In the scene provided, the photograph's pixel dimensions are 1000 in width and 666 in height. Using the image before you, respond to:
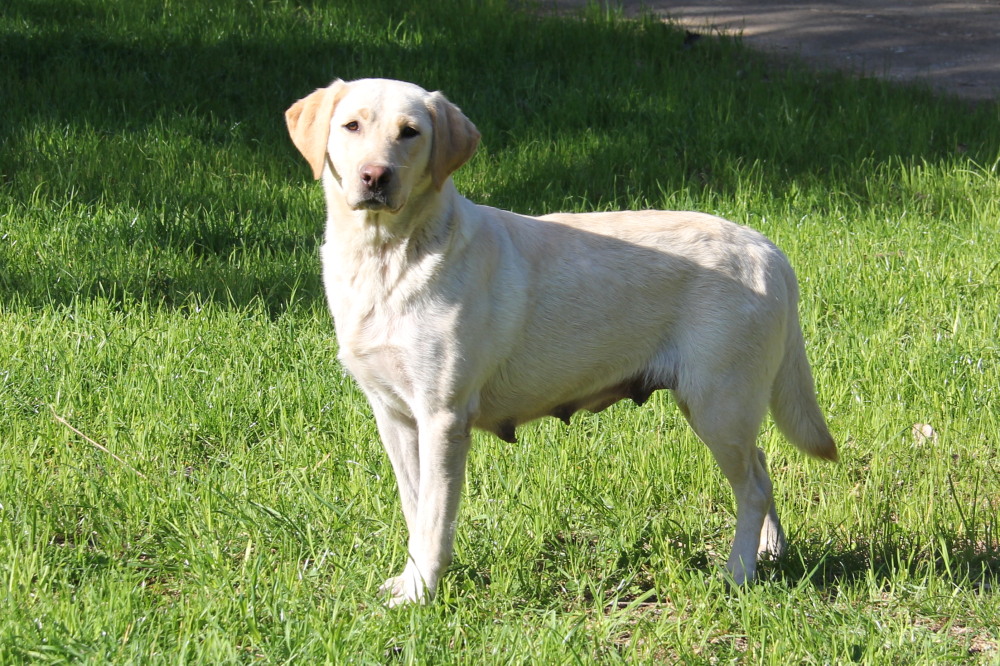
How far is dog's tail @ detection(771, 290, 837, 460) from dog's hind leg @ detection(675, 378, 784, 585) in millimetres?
171

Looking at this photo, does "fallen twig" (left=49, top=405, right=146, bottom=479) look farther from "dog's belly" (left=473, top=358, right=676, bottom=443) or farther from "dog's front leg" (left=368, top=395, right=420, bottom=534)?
"dog's belly" (left=473, top=358, right=676, bottom=443)

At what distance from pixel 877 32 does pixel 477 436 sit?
26.1 ft

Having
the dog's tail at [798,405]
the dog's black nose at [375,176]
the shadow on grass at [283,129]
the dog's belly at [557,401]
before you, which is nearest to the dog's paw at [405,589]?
the dog's belly at [557,401]

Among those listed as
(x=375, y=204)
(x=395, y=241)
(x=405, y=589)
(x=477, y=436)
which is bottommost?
(x=477, y=436)

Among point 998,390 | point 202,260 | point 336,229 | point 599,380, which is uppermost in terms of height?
point 336,229

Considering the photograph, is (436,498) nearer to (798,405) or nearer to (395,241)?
(395,241)

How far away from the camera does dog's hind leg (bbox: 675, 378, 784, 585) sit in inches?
133

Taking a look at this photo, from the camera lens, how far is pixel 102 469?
383 centimetres

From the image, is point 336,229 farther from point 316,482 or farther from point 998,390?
point 998,390

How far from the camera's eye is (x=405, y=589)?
10.5 ft

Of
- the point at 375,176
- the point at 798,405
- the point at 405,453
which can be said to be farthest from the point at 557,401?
the point at 375,176

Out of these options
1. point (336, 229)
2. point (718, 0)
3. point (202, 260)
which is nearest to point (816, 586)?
point (336, 229)

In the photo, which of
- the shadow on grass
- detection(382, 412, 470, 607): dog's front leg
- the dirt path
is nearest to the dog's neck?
detection(382, 412, 470, 607): dog's front leg

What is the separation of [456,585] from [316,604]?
424mm
